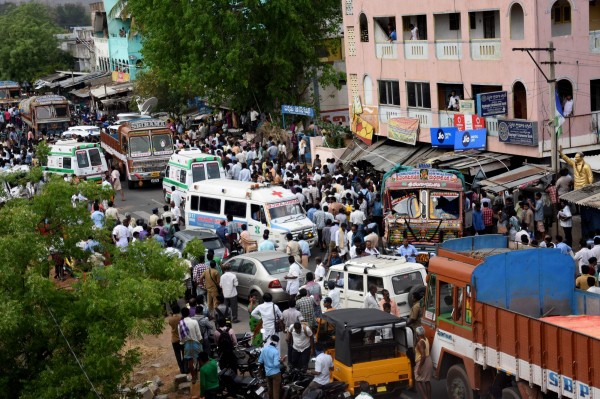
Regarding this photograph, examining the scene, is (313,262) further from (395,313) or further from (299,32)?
(299,32)

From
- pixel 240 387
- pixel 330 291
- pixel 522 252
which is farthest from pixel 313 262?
pixel 522 252

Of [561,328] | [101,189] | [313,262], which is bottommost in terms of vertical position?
[313,262]

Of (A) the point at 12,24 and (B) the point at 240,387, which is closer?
(B) the point at 240,387

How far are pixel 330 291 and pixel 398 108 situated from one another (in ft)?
63.1

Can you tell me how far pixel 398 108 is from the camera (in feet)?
129

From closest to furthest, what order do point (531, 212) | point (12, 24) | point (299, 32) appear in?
point (531, 212)
point (299, 32)
point (12, 24)

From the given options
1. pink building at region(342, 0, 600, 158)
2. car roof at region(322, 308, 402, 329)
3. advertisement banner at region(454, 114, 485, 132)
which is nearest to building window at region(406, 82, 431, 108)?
pink building at region(342, 0, 600, 158)

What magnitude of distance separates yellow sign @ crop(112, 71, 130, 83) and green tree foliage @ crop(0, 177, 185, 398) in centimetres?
5978

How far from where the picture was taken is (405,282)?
805 inches

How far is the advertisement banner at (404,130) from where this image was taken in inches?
1492

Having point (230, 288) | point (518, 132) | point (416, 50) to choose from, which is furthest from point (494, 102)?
point (230, 288)

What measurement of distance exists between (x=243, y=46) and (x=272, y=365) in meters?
30.3

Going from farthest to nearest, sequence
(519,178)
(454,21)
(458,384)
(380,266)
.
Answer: (454,21) < (519,178) < (380,266) < (458,384)

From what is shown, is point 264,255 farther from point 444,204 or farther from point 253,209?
point 444,204
